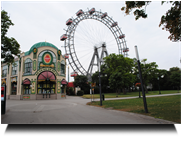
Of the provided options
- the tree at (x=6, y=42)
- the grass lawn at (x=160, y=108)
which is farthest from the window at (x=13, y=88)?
the grass lawn at (x=160, y=108)

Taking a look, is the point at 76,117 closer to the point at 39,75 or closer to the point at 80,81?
the point at 39,75

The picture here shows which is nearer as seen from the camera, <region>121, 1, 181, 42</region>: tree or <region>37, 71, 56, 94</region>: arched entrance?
<region>121, 1, 181, 42</region>: tree

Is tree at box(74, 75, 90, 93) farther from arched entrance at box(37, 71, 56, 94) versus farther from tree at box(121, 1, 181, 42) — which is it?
tree at box(121, 1, 181, 42)

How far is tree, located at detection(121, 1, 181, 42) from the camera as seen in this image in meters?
6.44

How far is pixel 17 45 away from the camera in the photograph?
10.3 meters

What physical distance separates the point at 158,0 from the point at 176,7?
0.96 meters

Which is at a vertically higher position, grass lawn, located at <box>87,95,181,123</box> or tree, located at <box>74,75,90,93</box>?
tree, located at <box>74,75,90,93</box>

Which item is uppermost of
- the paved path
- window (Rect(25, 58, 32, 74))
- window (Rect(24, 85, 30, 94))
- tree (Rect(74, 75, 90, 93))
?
window (Rect(25, 58, 32, 74))

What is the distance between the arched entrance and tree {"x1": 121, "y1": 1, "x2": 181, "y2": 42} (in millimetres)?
24922

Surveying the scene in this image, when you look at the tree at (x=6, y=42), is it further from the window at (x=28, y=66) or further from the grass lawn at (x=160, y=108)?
the window at (x=28, y=66)

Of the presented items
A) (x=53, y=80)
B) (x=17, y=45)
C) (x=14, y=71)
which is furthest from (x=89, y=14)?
(x=17, y=45)

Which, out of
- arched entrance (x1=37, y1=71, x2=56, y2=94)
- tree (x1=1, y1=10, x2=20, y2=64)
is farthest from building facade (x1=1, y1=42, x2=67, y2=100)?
tree (x1=1, y1=10, x2=20, y2=64)

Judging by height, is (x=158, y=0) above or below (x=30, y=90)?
above

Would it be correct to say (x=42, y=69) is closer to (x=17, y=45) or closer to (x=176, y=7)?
(x=17, y=45)
